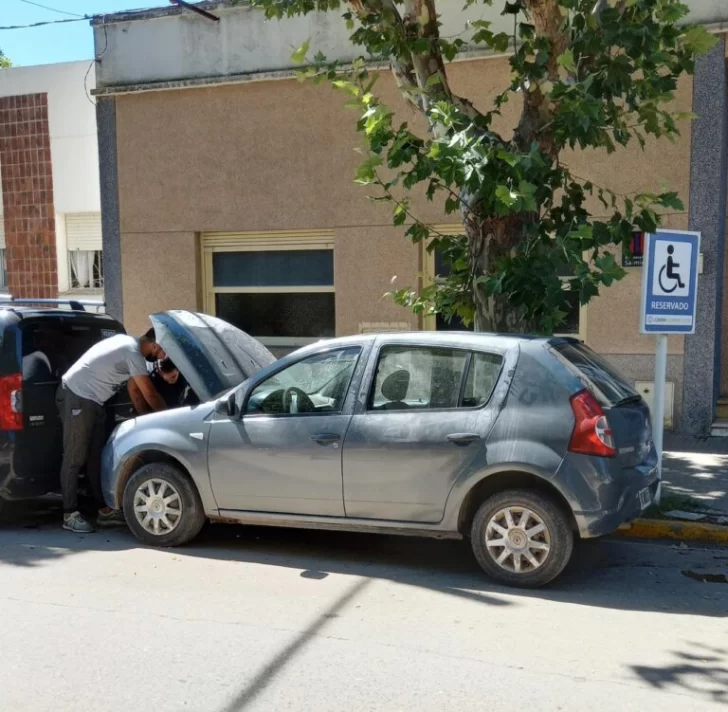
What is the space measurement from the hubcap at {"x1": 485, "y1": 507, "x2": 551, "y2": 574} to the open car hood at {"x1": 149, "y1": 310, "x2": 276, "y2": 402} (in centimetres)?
235

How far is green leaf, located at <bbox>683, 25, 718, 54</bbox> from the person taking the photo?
6.22m

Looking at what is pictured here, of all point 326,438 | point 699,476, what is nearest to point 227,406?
point 326,438

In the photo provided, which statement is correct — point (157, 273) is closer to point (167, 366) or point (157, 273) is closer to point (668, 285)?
point (167, 366)

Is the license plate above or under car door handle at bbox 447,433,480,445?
under

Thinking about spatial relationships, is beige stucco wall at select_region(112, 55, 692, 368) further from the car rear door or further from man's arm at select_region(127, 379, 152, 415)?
man's arm at select_region(127, 379, 152, 415)

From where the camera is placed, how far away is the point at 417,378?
5328 millimetres

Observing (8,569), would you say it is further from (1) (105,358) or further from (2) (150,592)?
(1) (105,358)

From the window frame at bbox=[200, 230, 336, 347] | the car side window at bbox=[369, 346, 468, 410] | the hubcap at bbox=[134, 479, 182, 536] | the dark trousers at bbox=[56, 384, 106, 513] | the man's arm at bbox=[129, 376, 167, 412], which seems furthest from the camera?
the window frame at bbox=[200, 230, 336, 347]

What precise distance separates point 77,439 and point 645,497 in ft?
13.9

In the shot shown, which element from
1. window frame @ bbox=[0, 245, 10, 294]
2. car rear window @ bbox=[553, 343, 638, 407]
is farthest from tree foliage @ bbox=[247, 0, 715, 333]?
window frame @ bbox=[0, 245, 10, 294]

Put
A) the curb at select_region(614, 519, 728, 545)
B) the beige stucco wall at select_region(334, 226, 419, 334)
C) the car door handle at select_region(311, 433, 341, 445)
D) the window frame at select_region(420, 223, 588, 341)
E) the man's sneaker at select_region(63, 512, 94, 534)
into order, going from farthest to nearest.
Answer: the beige stucco wall at select_region(334, 226, 419, 334) < the window frame at select_region(420, 223, 588, 341) < the man's sneaker at select_region(63, 512, 94, 534) < the curb at select_region(614, 519, 728, 545) < the car door handle at select_region(311, 433, 341, 445)

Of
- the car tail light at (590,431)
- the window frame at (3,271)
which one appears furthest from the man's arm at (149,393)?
the window frame at (3,271)

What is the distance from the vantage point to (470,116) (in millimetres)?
6672

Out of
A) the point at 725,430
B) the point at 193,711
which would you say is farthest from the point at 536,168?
the point at 725,430
